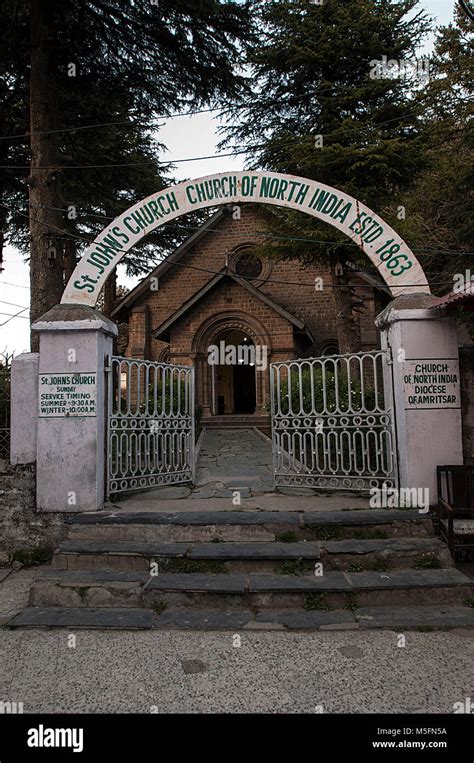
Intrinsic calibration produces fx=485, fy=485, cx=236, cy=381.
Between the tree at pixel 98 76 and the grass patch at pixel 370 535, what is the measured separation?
755cm

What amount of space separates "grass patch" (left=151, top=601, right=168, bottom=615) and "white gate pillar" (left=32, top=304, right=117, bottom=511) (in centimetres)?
184

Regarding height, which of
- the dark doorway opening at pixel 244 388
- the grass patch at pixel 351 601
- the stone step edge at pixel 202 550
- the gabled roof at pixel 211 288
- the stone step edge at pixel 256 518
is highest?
the gabled roof at pixel 211 288

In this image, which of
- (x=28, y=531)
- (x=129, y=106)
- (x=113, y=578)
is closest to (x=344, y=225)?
(x=113, y=578)

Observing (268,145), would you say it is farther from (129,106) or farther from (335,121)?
(129,106)

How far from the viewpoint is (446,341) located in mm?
5734

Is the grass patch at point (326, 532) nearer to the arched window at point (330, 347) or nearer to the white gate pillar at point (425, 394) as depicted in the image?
the white gate pillar at point (425, 394)

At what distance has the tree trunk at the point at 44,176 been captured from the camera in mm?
9867

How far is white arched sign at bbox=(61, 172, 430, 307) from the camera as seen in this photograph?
20.2ft

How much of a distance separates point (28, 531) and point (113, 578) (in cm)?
196

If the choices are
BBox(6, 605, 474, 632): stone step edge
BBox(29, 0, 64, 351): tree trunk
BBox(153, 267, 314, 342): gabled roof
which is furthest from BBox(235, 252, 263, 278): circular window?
BBox(6, 605, 474, 632): stone step edge

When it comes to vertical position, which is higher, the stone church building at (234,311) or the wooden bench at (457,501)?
the stone church building at (234,311)

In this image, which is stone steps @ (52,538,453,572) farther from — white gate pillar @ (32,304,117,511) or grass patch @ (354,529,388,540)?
white gate pillar @ (32,304,117,511)

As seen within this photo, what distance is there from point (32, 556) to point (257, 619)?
10.5 ft

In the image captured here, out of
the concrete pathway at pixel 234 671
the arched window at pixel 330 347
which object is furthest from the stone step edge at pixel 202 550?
the arched window at pixel 330 347
